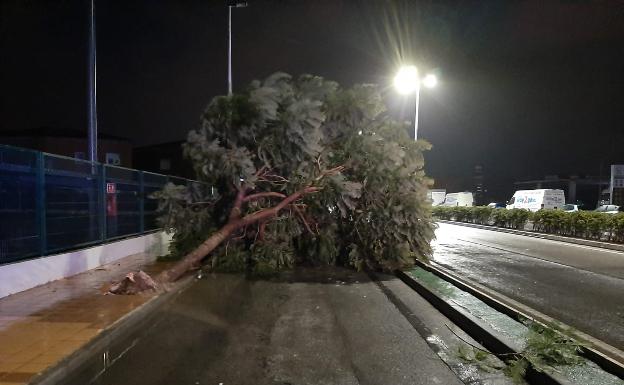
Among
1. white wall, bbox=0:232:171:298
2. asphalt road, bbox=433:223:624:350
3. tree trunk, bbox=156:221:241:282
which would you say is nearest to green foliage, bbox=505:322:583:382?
asphalt road, bbox=433:223:624:350

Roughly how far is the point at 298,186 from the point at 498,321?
6.29m

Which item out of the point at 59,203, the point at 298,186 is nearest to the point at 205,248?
the point at 298,186

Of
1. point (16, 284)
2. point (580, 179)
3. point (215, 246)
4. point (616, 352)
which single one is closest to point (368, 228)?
point (215, 246)

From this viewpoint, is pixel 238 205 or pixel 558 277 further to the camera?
pixel 238 205

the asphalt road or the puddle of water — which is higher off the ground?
the puddle of water

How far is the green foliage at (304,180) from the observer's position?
1085 centimetres

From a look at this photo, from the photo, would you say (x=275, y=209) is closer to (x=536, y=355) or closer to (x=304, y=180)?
(x=304, y=180)

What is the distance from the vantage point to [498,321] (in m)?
6.36

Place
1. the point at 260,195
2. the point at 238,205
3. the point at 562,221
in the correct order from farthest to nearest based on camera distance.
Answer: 1. the point at 562,221
2. the point at 260,195
3. the point at 238,205

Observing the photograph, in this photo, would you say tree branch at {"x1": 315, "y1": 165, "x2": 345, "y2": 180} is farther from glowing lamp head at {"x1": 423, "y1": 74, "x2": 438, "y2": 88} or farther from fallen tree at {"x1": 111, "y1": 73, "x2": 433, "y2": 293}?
glowing lamp head at {"x1": 423, "y1": 74, "x2": 438, "y2": 88}

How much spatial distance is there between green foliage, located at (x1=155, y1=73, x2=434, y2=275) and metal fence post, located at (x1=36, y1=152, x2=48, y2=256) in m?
3.15

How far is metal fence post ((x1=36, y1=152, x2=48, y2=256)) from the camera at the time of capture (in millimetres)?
8219

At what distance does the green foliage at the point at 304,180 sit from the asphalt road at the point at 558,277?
234cm

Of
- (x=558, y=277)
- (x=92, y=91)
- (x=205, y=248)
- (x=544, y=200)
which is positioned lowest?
(x=558, y=277)
